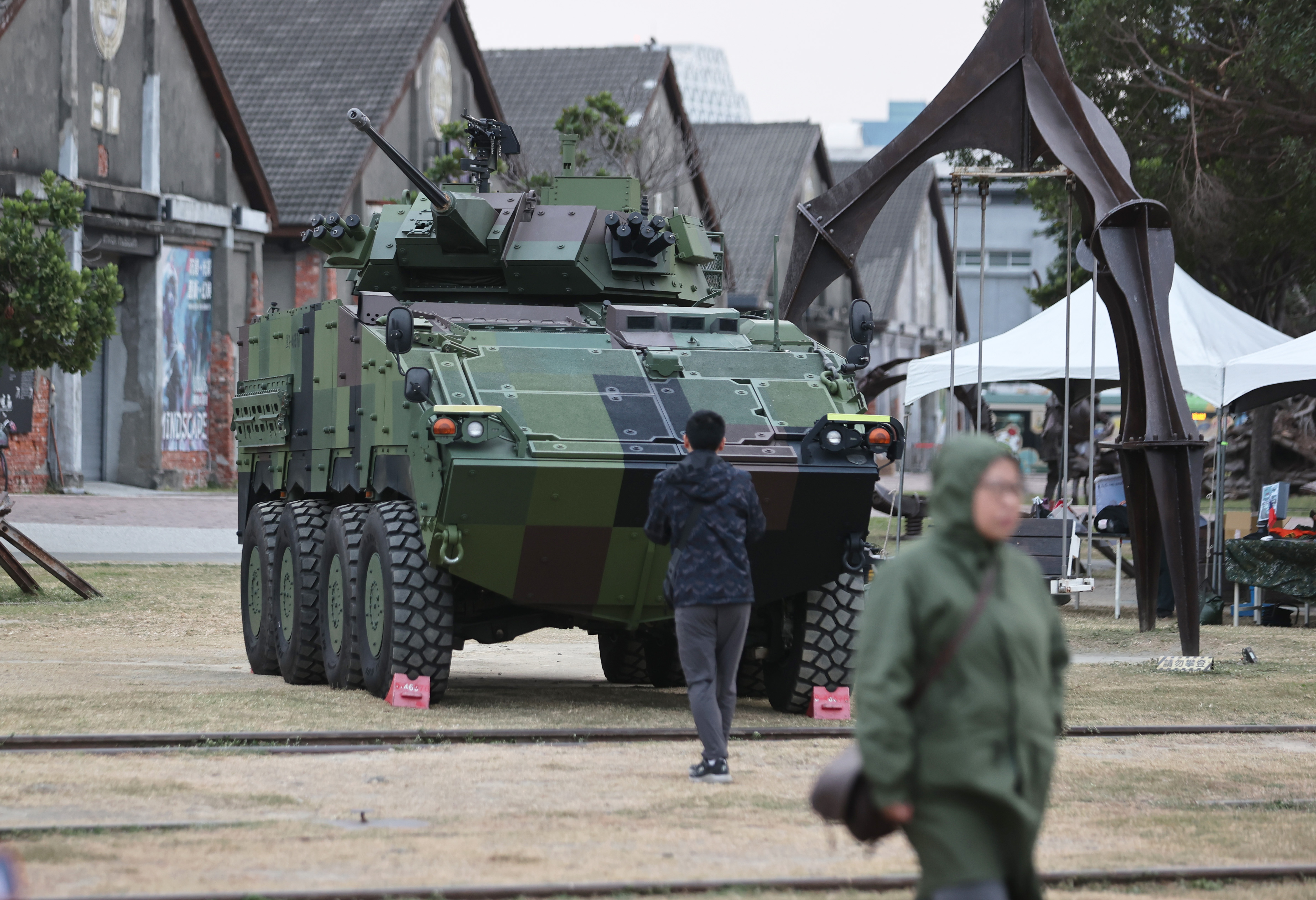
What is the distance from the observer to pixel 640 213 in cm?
1351

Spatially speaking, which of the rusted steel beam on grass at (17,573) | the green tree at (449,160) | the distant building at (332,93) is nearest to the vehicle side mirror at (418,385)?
the rusted steel beam on grass at (17,573)

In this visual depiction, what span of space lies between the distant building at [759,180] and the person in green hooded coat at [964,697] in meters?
48.9

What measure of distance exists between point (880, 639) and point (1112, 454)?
88.1ft

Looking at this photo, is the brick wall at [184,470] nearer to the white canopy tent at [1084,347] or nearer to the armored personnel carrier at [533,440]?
the white canopy tent at [1084,347]

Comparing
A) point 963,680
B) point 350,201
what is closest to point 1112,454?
point 350,201

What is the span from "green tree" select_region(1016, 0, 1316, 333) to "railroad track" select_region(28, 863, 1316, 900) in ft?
60.8

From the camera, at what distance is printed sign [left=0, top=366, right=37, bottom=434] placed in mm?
30375

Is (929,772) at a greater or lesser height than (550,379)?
lesser

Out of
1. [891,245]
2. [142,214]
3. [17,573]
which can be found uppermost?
[891,245]

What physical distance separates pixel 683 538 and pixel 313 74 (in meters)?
33.6

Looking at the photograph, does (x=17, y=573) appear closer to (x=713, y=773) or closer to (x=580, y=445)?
(x=580, y=445)

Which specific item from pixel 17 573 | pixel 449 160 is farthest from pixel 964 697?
pixel 449 160

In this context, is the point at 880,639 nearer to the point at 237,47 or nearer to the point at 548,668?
the point at 548,668

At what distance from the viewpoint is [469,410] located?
10.7 metres
